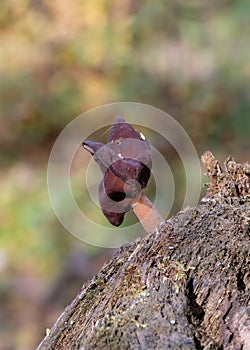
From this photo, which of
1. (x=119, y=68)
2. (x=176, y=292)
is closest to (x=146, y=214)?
(x=176, y=292)

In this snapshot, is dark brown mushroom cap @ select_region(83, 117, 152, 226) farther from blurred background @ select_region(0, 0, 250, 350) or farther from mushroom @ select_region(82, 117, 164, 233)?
blurred background @ select_region(0, 0, 250, 350)

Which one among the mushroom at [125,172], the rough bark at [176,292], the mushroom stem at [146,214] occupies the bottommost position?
the rough bark at [176,292]

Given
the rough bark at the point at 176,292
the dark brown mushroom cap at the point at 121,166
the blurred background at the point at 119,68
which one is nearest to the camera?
the rough bark at the point at 176,292

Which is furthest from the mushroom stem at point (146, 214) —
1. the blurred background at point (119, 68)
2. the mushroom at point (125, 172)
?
the blurred background at point (119, 68)

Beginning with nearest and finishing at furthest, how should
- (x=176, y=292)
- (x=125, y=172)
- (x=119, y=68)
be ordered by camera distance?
(x=176, y=292)
(x=125, y=172)
(x=119, y=68)

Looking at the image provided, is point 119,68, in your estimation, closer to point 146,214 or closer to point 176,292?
point 146,214

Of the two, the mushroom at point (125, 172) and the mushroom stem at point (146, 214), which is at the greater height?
the mushroom at point (125, 172)

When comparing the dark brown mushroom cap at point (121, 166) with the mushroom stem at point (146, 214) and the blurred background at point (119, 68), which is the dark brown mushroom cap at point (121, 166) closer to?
the mushroom stem at point (146, 214)

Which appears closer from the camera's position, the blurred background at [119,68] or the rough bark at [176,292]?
the rough bark at [176,292]
